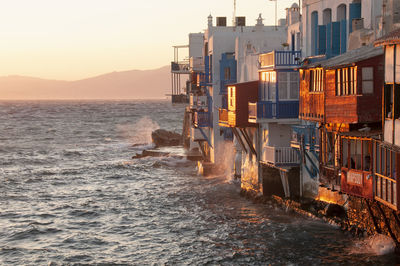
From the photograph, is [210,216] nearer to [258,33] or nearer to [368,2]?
[368,2]

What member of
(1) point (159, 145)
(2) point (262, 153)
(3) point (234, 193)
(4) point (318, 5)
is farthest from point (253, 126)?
(1) point (159, 145)

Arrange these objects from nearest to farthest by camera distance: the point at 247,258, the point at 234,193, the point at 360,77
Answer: the point at 360,77 → the point at 247,258 → the point at 234,193

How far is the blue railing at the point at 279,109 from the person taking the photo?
132ft

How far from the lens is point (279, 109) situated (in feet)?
132

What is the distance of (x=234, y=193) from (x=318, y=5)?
1503 centimetres

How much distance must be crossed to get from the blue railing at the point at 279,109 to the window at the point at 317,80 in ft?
20.2

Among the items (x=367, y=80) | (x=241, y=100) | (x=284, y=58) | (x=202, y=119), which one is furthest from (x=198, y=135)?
(x=367, y=80)

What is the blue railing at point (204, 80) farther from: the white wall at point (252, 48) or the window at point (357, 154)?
the window at point (357, 154)

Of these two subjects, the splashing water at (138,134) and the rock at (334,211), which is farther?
the splashing water at (138,134)

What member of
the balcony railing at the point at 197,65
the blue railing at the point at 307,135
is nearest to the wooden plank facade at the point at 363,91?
the blue railing at the point at 307,135

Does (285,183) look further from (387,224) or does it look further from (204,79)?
(204,79)

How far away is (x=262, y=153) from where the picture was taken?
42844 mm

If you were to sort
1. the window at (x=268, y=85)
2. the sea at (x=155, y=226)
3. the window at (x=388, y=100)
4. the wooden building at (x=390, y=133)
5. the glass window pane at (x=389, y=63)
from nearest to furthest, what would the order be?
the wooden building at (x=390, y=133) < the glass window pane at (x=389, y=63) < the window at (x=388, y=100) < the sea at (x=155, y=226) < the window at (x=268, y=85)

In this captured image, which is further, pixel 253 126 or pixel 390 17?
pixel 253 126
